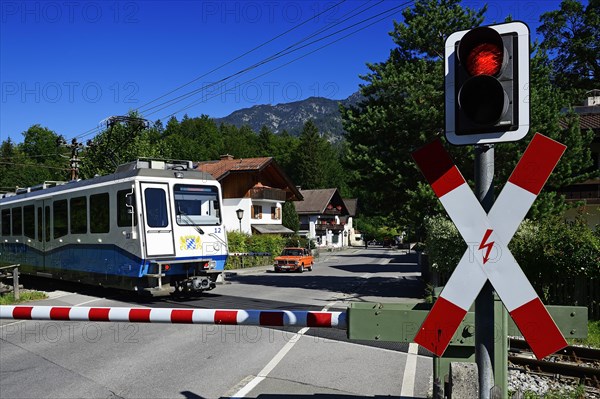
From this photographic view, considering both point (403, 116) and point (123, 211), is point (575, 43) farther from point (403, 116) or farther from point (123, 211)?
point (123, 211)

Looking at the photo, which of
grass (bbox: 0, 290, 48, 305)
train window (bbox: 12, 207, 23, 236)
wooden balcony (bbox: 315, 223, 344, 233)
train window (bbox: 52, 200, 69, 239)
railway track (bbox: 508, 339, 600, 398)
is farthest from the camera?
wooden balcony (bbox: 315, 223, 344, 233)

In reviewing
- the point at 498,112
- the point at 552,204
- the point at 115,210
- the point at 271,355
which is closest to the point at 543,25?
the point at 552,204

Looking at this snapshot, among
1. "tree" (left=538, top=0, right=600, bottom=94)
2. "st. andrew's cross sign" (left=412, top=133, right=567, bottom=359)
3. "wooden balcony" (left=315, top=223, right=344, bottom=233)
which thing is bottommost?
"wooden balcony" (left=315, top=223, right=344, bottom=233)

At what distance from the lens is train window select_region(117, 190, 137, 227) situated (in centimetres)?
1369

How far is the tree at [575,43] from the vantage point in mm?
43188

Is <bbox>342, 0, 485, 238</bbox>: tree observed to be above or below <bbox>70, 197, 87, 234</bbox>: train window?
above

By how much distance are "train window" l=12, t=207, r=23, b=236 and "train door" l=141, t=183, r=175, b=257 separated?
8301mm

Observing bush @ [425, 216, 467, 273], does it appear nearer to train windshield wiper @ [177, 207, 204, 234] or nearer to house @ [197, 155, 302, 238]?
train windshield wiper @ [177, 207, 204, 234]

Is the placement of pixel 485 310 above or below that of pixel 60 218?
below

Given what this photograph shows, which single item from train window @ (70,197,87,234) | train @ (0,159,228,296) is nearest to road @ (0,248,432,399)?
train @ (0,159,228,296)

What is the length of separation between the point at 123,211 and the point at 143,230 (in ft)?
3.33

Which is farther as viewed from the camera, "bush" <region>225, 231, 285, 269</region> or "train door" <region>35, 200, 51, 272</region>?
"bush" <region>225, 231, 285, 269</region>

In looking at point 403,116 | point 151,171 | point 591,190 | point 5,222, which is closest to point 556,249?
point 403,116

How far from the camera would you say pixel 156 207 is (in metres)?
13.9
